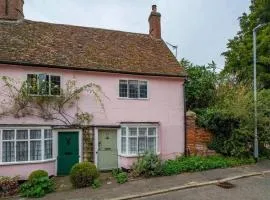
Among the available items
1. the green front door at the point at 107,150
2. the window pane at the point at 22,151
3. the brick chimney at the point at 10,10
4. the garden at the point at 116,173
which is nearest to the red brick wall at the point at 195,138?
the garden at the point at 116,173

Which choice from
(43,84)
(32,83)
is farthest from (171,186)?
A: (32,83)

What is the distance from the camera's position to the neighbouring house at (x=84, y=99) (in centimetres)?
1589

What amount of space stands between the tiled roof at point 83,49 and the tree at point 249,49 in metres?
9.42

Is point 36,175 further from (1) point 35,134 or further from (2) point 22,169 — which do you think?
(1) point 35,134

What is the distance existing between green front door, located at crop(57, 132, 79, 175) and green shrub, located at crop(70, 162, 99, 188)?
262 centimetres

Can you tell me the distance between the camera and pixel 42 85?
16.4 m

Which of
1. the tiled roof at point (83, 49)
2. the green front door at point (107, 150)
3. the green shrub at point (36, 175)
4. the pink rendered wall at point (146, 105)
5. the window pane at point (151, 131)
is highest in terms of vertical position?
the tiled roof at point (83, 49)

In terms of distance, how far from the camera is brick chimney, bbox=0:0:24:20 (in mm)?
18891

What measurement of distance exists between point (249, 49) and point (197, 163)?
1693 cm

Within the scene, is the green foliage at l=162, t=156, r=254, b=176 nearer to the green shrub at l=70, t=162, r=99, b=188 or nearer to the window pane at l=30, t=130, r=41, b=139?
the green shrub at l=70, t=162, r=99, b=188

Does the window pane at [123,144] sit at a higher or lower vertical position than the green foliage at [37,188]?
higher

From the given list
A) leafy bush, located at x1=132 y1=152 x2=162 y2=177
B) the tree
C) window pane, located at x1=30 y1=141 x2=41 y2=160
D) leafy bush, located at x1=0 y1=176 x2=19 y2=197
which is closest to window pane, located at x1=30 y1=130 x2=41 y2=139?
window pane, located at x1=30 y1=141 x2=41 y2=160

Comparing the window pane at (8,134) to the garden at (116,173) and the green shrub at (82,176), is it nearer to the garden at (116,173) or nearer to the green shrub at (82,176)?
the garden at (116,173)

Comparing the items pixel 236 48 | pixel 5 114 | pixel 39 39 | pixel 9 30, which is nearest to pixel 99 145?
pixel 5 114
